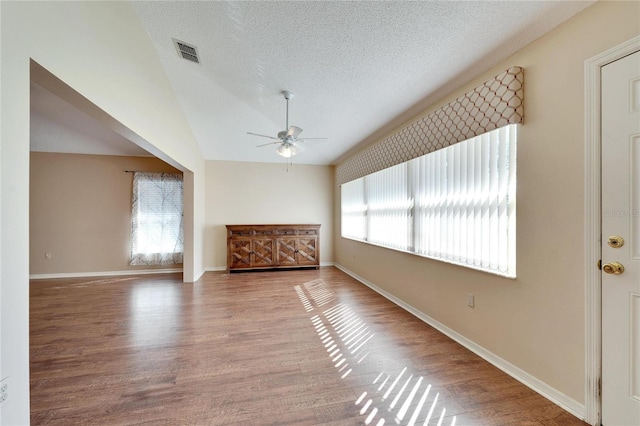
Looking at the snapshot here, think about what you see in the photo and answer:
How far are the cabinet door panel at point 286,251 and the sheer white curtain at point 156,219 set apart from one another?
225 cm

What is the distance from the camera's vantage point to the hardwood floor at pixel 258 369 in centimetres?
167

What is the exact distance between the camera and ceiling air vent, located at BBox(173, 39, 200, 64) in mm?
2914

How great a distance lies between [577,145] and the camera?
5.34ft

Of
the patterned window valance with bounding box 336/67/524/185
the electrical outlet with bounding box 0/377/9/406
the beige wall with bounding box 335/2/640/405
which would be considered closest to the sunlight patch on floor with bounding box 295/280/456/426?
the beige wall with bounding box 335/2/640/405

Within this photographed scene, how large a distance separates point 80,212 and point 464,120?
278 inches

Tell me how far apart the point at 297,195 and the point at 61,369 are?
4.96 m

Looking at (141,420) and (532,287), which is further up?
(532,287)

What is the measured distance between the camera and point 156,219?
564 cm

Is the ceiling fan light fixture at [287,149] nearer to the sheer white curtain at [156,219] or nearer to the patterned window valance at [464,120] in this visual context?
the patterned window valance at [464,120]

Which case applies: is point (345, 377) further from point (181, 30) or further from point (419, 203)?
A: point (181, 30)

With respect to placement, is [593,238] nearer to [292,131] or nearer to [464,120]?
[464,120]

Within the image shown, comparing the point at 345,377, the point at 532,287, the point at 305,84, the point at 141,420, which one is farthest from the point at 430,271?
the point at 141,420

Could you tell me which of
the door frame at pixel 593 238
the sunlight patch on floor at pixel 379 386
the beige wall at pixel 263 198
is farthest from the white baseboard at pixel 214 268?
the door frame at pixel 593 238

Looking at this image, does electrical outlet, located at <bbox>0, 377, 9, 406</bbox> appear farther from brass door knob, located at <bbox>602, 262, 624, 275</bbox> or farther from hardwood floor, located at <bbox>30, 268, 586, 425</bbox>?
brass door knob, located at <bbox>602, 262, 624, 275</bbox>
